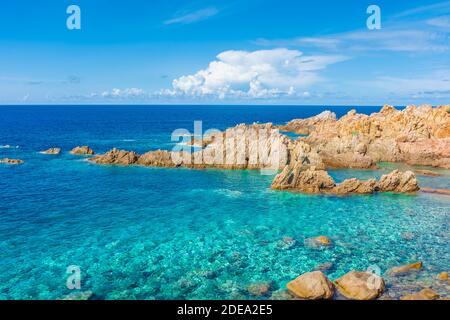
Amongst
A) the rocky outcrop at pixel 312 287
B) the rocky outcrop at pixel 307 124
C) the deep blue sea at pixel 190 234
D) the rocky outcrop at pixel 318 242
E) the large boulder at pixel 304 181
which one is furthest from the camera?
the rocky outcrop at pixel 307 124

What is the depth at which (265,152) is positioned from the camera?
65.9m

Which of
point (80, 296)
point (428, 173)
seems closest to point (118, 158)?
point (80, 296)

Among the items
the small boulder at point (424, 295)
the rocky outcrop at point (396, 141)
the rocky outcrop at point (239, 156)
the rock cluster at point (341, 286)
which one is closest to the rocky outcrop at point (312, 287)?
the rock cluster at point (341, 286)

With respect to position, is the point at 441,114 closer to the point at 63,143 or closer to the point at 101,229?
the point at 101,229

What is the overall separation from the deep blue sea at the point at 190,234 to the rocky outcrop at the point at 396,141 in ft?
37.8

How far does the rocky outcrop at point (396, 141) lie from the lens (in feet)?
224

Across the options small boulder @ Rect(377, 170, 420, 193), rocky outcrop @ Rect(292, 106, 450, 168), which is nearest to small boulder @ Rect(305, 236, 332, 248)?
small boulder @ Rect(377, 170, 420, 193)

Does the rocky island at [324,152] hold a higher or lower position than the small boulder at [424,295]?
higher

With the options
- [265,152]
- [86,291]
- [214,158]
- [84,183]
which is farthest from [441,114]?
[86,291]

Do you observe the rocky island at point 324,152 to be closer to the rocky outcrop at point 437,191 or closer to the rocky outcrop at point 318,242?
the rocky outcrop at point 437,191

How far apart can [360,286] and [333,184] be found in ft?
93.4

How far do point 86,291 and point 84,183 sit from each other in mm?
33161

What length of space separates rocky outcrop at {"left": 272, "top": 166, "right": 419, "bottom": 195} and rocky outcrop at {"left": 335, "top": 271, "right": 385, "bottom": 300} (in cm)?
2573

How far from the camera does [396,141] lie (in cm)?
7525
